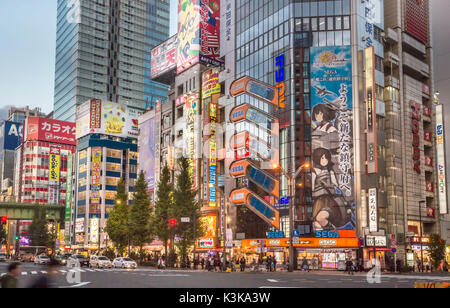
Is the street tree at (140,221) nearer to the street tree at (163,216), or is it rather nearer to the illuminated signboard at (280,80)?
the street tree at (163,216)

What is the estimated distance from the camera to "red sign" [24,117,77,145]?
17038 centimetres

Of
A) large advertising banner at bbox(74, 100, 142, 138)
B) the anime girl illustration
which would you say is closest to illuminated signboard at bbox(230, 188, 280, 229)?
the anime girl illustration

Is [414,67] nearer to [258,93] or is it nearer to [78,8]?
[258,93]

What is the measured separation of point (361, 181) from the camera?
62.2m

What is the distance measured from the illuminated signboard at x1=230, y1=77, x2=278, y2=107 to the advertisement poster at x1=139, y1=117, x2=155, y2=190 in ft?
137

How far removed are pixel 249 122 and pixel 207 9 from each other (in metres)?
27.9

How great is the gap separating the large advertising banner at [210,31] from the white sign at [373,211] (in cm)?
4123

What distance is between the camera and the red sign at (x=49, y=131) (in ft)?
559

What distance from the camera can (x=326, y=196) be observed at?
6291 cm

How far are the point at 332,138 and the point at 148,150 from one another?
5385cm

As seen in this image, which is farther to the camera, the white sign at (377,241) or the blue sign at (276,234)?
the blue sign at (276,234)

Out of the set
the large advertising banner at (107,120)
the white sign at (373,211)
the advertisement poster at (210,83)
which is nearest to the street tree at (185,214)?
the white sign at (373,211)

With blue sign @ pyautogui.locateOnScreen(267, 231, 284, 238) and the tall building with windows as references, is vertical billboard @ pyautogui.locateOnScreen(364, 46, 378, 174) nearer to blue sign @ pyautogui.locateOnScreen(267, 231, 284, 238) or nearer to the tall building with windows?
the tall building with windows
